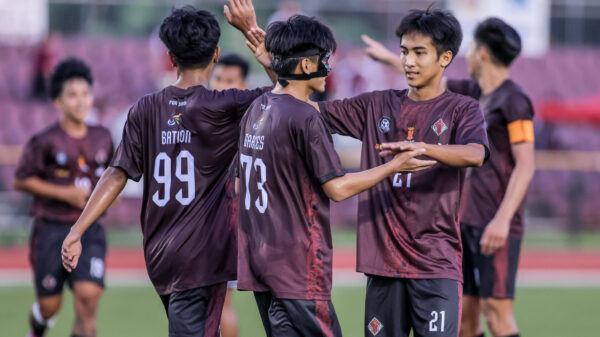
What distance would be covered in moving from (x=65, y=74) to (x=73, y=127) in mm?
422

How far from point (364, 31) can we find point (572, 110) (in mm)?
6649

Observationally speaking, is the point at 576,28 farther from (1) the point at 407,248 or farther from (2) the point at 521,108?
(1) the point at 407,248

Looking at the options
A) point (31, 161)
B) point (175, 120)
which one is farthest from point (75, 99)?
point (175, 120)

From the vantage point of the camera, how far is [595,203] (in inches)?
659

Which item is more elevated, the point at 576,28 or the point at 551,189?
the point at 576,28

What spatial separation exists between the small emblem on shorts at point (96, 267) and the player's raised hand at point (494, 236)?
2765mm

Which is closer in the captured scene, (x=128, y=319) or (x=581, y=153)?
(x=128, y=319)

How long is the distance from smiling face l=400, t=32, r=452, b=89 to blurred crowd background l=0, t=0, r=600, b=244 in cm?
1041

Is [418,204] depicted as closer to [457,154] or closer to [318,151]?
[457,154]

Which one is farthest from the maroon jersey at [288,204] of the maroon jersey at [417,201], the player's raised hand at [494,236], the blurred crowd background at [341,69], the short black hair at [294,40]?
the blurred crowd background at [341,69]

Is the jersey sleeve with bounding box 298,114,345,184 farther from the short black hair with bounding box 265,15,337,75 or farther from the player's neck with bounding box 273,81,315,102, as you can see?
the short black hair with bounding box 265,15,337,75

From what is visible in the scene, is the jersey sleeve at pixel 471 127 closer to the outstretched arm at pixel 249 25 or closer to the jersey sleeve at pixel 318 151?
the jersey sleeve at pixel 318 151

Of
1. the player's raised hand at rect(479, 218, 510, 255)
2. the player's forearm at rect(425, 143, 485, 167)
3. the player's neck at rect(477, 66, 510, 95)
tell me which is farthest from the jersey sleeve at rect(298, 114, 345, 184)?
the player's neck at rect(477, 66, 510, 95)

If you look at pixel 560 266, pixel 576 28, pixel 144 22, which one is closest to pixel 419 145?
pixel 560 266
